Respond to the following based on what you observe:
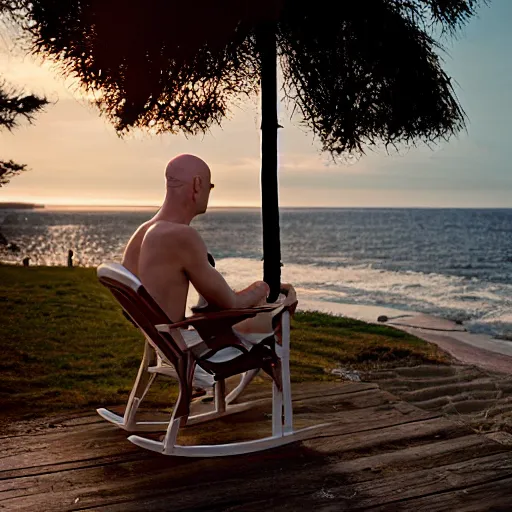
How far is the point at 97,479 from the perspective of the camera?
363cm

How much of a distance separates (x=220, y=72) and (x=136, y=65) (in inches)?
28.6

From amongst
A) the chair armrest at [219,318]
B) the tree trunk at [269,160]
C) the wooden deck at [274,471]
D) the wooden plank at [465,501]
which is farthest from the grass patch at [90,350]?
the wooden plank at [465,501]

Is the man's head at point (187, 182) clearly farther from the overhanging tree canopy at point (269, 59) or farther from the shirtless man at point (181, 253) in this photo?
the overhanging tree canopy at point (269, 59)

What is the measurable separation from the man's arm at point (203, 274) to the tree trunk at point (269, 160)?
1.94 metres

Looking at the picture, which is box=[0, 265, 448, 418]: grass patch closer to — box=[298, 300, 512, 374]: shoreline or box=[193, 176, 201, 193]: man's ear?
box=[298, 300, 512, 374]: shoreline

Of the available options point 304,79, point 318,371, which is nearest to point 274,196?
point 304,79

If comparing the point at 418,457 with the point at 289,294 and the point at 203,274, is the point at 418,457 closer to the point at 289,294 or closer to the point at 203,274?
the point at 289,294

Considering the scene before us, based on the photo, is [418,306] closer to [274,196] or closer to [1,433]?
[274,196]

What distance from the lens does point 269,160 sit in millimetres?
5781

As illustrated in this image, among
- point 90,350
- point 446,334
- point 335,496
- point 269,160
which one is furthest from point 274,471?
point 446,334

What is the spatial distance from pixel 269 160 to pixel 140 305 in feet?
8.30

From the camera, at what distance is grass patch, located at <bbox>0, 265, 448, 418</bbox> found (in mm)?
5910

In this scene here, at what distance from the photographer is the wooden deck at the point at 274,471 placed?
334cm

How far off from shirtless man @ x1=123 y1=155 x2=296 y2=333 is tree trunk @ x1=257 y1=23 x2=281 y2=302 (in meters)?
1.84
